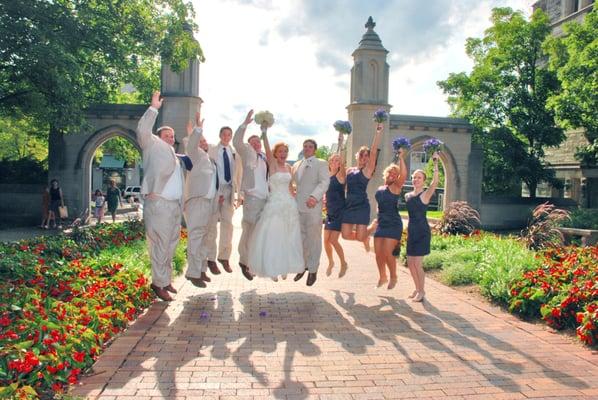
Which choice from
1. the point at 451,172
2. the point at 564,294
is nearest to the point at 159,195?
the point at 564,294

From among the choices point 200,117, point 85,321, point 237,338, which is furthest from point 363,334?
point 200,117

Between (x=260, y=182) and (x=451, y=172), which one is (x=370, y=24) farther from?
(x=260, y=182)

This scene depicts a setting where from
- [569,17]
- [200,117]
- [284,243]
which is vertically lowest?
[284,243]

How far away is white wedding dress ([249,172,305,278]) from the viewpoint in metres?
7.57

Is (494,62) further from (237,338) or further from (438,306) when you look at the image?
(237,338)

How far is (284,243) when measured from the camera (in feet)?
25.1

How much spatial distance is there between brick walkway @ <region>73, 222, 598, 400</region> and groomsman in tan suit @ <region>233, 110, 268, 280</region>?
45.8 inches

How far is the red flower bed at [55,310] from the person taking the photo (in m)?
3.99

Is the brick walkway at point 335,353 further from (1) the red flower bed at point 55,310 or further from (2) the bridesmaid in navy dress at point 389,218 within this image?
(2) the bridesmaid in navy dress at point 389,218

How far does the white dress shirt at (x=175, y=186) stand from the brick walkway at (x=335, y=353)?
148 cm

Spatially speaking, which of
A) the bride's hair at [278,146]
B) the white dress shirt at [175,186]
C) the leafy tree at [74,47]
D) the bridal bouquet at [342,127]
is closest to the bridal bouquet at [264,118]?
the bride's hair at [278,146]

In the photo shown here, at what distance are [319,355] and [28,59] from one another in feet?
40.0

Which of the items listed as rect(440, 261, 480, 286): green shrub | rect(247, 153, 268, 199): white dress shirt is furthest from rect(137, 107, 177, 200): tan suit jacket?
rect(440, 261, 480, 286): green shrub

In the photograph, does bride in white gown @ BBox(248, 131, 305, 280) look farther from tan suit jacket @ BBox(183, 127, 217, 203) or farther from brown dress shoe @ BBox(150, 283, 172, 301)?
brown dress shoe @ BBox(150, 283, 172, 301)
